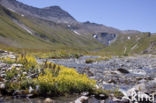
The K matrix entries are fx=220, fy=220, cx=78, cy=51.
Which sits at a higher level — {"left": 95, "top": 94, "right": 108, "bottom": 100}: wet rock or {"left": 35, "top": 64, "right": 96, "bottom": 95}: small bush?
{"left": 35, "top": 64, "right": 96, "bottom": 95}: small bush

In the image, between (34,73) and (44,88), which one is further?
(34,73)

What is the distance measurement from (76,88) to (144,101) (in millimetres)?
3530

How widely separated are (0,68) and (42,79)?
313cm

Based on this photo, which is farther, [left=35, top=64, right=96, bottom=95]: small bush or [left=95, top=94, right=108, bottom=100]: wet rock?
[left=95, top=94, right=108, bottom=100]: wet rock

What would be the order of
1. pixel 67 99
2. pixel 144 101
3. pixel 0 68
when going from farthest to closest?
pixel 0 68 → pixel 67 99 → pixel 144 101

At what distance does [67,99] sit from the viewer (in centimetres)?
1056

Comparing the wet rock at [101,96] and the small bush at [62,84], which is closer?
the small bush at [62,84]

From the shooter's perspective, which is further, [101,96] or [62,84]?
[101,96]

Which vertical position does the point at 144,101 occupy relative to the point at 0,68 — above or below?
below

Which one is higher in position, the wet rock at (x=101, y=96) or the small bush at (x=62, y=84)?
the small bush at (x=62, y=84)

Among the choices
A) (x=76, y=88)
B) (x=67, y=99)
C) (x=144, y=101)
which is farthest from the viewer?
(x=76, y=88)

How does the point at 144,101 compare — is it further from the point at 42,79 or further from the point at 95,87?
the point at 42,79

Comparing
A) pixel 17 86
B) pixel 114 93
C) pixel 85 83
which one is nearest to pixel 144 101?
pixel 114 93

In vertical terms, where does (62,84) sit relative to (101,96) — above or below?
above
